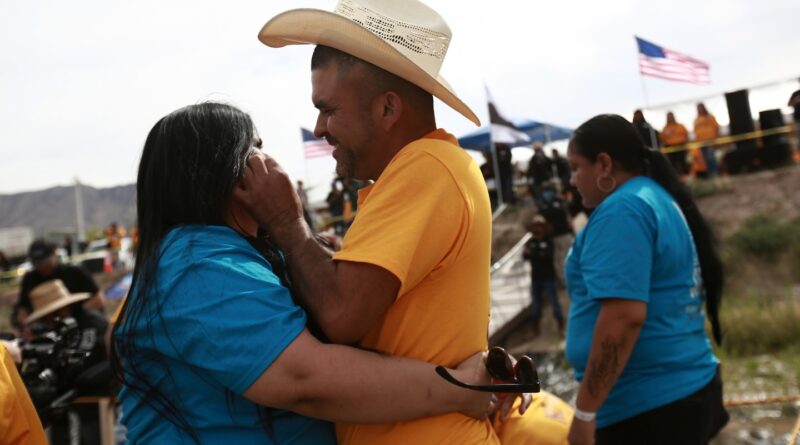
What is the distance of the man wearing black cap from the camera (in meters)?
7.48

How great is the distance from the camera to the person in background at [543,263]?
1312cm

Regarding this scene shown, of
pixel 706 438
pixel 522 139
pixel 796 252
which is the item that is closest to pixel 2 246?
pixel 522 139

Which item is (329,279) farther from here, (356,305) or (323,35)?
(323,35)

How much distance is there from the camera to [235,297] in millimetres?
1655

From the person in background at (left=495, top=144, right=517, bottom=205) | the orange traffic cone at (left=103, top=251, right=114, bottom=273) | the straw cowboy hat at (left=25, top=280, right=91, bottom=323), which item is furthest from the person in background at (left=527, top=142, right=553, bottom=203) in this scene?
the orange traffic cone at (left=103, top=251, right=114, bottom=273)

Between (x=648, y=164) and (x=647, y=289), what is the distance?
666 millimetres

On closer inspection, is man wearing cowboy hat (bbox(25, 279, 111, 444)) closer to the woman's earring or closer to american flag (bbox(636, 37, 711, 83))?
the woman's earring

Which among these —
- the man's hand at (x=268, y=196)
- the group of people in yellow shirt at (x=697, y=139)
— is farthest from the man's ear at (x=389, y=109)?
the group of people in yellow shirt at (x=697, y=139)

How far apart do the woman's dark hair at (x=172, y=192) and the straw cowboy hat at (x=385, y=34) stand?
314 millimetres

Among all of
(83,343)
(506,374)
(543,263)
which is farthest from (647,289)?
→ (543,263)

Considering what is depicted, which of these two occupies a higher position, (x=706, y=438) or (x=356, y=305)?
(x=356, y=305)

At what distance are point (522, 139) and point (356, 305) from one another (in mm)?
16924

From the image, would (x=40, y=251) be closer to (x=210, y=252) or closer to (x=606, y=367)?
(x=606, y=367)

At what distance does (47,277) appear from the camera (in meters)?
7.68
